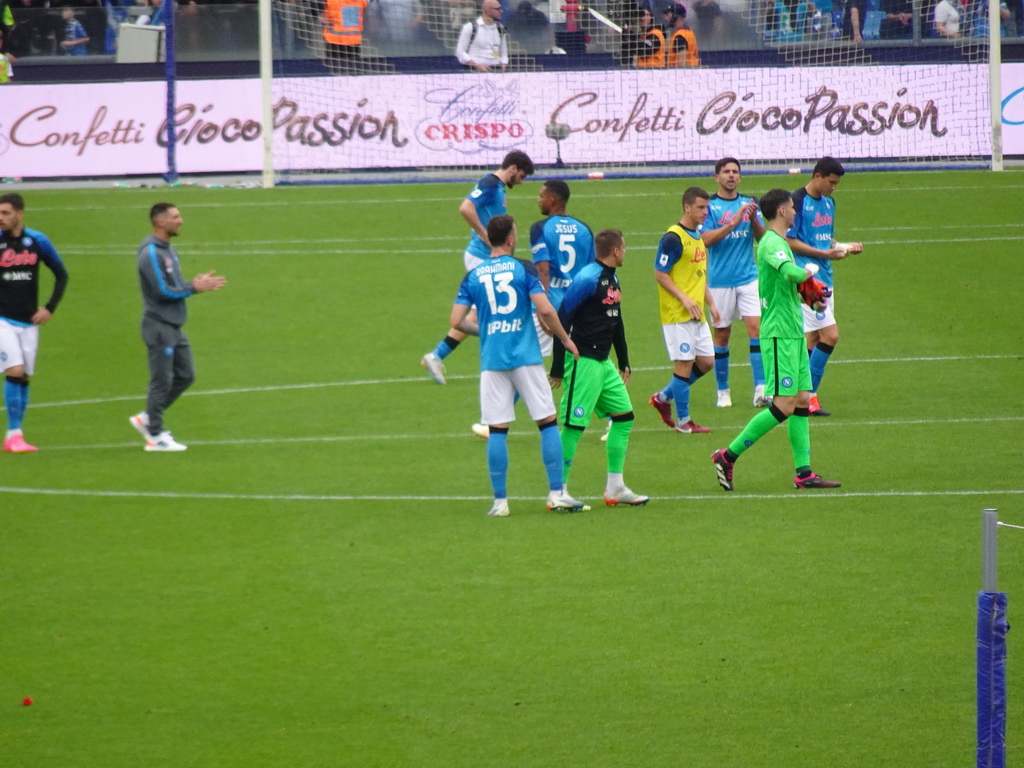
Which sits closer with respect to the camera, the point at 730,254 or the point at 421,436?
the point at 421,436

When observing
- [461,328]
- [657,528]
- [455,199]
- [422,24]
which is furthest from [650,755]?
[422,24]

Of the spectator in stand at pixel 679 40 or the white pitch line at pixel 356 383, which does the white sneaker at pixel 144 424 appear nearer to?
the white pitch line at pixel 356 383

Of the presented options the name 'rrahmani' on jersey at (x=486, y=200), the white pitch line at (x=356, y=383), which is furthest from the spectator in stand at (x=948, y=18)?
the name 'rrahmani' on jersey at (x=486, y=200)

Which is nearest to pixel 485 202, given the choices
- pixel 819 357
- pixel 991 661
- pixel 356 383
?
pixel 356 383

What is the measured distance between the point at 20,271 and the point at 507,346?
5.16 meters

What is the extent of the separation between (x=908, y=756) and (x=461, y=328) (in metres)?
8.09

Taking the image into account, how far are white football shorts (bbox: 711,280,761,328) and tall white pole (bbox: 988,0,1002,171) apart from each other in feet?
39.4

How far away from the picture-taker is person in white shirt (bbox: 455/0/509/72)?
24266mm

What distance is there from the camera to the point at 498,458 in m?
10.0

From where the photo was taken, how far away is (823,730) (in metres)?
6.56

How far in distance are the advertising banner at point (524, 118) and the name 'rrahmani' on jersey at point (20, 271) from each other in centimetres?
1177

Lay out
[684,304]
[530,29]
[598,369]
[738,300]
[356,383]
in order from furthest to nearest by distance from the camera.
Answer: [530,29], [356,383], [738,300], [684,304], [598,369]

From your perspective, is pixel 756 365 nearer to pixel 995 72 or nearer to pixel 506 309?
pixel 506 309

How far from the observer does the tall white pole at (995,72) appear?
2383 centimetres
